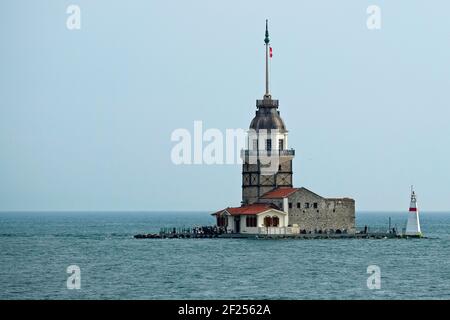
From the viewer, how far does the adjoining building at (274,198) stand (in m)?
113

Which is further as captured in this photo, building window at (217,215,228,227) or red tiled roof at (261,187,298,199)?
building window at (217,215,228,227)

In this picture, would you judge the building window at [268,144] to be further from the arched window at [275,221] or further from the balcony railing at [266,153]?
the arched window at [275,221]

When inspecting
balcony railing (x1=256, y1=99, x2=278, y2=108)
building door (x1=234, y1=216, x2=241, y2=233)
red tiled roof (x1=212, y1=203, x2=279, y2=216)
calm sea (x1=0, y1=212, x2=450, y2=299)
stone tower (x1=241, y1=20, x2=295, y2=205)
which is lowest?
calm sea (x1=0, y1=212, x2=450, y2=299)

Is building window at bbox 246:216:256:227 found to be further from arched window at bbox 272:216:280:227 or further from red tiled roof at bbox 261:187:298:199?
red tiled roof at bbox 261:187:298:199

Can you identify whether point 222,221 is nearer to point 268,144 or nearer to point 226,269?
point 268,144

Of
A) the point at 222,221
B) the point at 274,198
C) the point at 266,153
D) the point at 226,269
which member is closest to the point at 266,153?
the point at 266,153

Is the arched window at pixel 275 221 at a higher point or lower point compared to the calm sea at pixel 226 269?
higher

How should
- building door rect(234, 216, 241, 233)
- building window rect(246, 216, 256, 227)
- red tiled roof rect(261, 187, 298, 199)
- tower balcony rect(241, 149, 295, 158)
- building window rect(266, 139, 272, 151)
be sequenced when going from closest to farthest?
red tiled roof rect(261, 187, 298, 199) → building window rect(246, 216, 256, 227) → building door rect(234, 216, 241, 233) → building window rect(266, 139, 272, 151) → tower balcony rect(241, 149, 295, 158)

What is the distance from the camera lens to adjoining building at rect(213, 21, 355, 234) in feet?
370

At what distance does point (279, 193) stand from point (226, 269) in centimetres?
3238

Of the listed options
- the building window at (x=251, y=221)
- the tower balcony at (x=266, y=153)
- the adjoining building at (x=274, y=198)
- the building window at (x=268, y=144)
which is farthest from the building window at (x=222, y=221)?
the building window at (x=268, y=144)

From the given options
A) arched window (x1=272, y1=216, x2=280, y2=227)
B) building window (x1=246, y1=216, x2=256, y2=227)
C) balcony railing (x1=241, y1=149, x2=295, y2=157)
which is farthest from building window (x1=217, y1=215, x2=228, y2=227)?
arched window (x1=272, y1=216, x2=280, y2=227)
